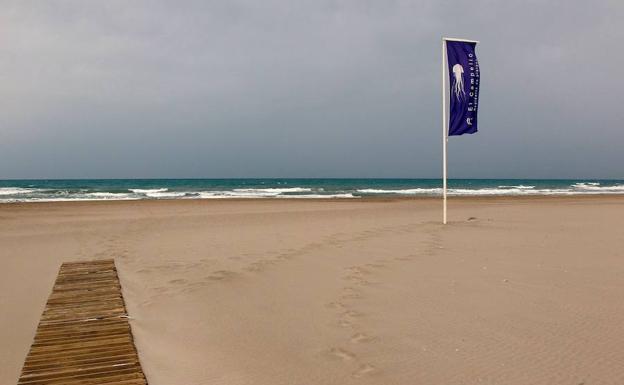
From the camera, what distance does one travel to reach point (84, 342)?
3922 millimetres

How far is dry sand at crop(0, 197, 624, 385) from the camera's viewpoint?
3660mm

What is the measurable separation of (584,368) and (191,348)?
308 centimetres

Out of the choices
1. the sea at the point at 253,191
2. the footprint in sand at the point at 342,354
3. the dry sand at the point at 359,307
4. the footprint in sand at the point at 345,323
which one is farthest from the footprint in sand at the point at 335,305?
the sea at the point at 253,191

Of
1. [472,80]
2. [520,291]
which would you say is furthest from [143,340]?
[472,80]

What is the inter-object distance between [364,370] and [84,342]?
2.24m

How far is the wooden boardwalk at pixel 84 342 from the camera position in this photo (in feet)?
10.7

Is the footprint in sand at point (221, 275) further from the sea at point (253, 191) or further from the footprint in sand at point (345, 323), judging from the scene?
the sea at point (253, 191)

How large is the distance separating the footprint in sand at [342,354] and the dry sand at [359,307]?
2 cm

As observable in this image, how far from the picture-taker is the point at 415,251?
8.66 meters

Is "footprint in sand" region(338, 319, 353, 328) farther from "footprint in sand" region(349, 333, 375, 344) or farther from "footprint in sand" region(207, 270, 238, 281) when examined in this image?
"footprint in sand" region(207, 270, 238, 281)

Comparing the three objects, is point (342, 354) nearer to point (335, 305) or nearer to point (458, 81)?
point (335, 305)

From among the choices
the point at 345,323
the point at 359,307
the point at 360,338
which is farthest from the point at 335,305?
the point at 360,338

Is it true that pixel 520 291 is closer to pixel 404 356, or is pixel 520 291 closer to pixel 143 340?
pixel 404 356

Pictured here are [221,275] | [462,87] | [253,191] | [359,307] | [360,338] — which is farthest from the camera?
[253,191]
